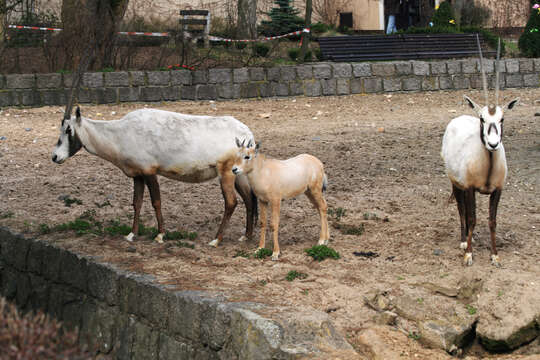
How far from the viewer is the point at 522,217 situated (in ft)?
30.1

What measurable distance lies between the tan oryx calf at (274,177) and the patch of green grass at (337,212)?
4.83 ft

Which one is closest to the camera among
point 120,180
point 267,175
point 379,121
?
point 267,175

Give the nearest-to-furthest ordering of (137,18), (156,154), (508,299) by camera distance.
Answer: (508,299) → (156,154) → (137,18)

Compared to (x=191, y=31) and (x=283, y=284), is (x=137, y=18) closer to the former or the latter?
(x=191, y=31)

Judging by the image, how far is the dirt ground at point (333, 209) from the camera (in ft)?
23.6

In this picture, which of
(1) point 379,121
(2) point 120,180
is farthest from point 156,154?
(1) point 379,121

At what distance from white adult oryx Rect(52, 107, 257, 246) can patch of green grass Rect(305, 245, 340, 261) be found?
0.97 meters

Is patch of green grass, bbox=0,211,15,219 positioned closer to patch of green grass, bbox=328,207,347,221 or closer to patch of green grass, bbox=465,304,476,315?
patch of green grass, bbox=328,207,347,221

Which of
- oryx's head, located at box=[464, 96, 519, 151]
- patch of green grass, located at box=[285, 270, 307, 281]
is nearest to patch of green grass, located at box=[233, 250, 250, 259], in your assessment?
patch of green grass, located at box=[285, 270, 307, 281]

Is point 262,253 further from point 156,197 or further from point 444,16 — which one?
point 444,16

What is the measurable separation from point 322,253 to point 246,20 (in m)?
14.4

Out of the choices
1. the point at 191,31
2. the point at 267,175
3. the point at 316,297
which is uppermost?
the point at 191,31

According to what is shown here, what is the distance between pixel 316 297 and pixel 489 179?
2.13 m

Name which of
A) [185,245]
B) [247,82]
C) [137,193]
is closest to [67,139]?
[137,193]
